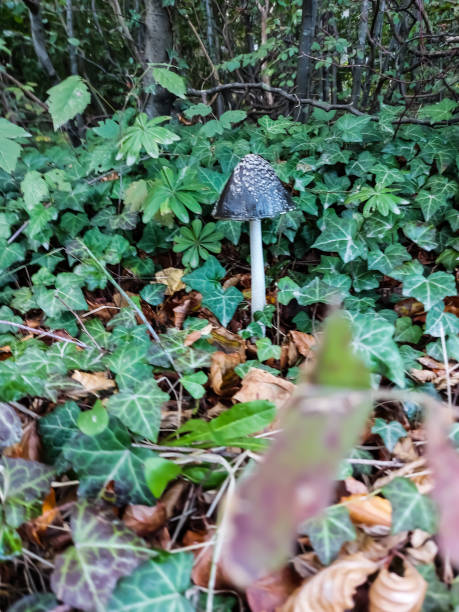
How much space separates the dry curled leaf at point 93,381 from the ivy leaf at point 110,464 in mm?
238

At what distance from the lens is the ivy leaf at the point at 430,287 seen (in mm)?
1626

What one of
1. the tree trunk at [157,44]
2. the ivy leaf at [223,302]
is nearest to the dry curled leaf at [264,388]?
the ivy leaf at [223,302]

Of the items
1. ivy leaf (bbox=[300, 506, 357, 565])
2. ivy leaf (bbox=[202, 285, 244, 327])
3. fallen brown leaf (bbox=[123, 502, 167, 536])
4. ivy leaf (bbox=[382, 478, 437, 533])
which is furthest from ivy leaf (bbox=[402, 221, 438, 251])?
fallen brown leaf (bbox=[123, 502, 167, 536])

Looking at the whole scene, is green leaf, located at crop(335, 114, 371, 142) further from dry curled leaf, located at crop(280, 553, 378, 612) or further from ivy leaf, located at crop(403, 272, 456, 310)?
dry curled leaf, located at crop(280, 553, 378, 612)

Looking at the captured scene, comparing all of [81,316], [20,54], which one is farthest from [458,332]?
[20,54]

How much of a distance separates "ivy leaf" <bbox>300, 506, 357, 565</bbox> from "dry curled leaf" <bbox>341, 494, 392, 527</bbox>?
7cm

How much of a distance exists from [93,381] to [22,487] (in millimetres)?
444

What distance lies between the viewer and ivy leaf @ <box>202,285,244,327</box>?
75.5 inches

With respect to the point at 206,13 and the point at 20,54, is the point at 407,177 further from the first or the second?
the point at 20,54

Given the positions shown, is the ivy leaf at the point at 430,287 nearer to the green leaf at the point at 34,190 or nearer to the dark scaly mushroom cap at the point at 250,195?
the dark scaly mushroom cap at the point at 250,195

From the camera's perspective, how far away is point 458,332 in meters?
1.58

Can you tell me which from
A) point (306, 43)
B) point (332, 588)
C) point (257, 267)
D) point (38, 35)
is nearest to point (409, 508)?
point (332, 588)

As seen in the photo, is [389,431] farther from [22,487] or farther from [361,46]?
[361,46]

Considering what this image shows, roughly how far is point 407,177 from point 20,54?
5.62 metres
